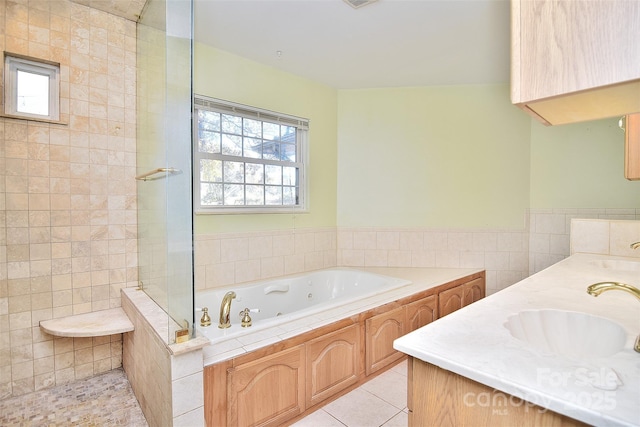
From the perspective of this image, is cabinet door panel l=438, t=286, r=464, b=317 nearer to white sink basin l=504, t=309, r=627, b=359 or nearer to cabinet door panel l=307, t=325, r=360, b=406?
cabinet door panel l=307, t=325, r=360, b=406

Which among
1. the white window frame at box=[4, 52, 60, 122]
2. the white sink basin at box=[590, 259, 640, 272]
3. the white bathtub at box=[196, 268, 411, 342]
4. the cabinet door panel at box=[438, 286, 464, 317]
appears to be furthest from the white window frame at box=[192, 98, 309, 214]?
the white sink basin at box=[590, 259, 640, 272]

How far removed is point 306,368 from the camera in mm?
1873

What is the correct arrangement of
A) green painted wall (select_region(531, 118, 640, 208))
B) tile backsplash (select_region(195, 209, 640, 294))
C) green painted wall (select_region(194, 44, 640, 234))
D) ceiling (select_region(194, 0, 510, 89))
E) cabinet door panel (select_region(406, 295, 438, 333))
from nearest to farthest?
ceiling (select_region(194, 0, 510, 89)) → cabinet door panel (select_region(406, 295, 438, 333)) → green painted wall (select_region(531, 118, 640, 208)) → tile backsplash (select_region(195, 209, 640, 294)) → green painted wall (select_region(194, 44, 640, 234))

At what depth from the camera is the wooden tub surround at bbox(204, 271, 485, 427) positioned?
5.10 ft

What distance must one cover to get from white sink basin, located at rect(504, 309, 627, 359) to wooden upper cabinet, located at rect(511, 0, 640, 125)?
88cm

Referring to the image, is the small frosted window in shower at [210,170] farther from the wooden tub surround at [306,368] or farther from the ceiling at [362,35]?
the wooden tub surround at [306,368]

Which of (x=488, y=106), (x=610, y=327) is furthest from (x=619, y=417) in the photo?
(x=488, y=106)

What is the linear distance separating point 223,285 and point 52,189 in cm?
139

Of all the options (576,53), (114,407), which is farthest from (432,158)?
(114,407)

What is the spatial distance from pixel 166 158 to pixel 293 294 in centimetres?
176

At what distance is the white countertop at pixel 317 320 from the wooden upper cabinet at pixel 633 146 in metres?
1.57

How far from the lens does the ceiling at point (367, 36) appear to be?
2.16 meters

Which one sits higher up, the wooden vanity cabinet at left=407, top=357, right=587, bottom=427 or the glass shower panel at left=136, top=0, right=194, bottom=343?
the glass shower panel at left=136, top=0, right=194, bottom=343

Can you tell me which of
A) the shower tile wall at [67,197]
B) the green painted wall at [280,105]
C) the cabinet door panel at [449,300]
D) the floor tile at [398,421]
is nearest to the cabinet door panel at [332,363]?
the floor tile at [398,421]
